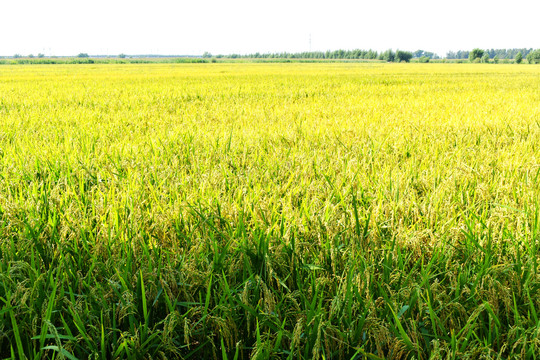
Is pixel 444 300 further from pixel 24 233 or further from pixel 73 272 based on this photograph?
pixel 24 233

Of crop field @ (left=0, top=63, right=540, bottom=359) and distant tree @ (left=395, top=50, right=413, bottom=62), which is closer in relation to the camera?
crop field @ (left=0, top=63, right=540, bottom=359)

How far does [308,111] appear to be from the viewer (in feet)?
20.3

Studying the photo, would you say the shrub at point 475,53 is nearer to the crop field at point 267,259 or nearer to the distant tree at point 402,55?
the distant tree at point 402,55

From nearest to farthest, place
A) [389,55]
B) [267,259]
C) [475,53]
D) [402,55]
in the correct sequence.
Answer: [267,259], [475,53], [402,55], [389,55]

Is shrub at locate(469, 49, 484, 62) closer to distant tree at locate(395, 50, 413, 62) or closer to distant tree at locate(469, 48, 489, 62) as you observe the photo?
distant tree at locate(469, 48, 489, 62)

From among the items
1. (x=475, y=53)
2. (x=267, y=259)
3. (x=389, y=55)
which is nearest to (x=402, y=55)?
(x=389, y=55)

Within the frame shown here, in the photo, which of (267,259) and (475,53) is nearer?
(267,259)

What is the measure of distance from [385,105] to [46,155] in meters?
5.76

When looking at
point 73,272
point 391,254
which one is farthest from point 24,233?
point 391,254

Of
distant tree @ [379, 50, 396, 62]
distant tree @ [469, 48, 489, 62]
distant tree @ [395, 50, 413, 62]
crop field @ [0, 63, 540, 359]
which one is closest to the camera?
crop field @ [0, 63, 540, 359]

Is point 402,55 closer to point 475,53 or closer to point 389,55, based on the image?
point 389,55

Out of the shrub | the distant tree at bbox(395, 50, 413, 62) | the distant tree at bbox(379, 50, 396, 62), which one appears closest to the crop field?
the shrub

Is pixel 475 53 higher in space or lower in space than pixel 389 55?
lower

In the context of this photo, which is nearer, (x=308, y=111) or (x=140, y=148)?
(x=140, y=148)
